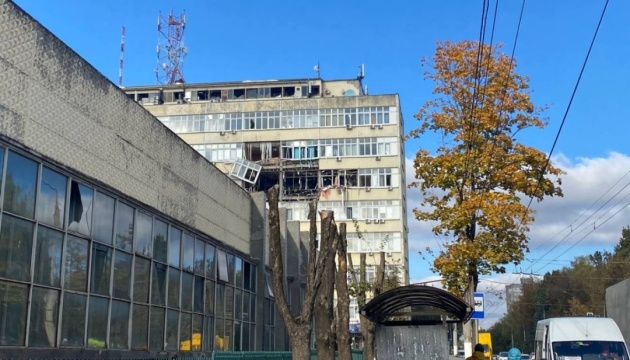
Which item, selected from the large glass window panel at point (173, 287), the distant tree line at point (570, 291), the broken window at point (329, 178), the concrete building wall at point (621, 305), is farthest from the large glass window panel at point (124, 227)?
the distant tree line at point (570, 291)

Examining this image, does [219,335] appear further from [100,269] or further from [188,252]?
[100,269]

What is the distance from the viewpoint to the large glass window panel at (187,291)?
22984mm

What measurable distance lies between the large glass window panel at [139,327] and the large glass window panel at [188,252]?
3.41 metres

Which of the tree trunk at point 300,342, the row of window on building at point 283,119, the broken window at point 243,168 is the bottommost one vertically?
the tree trunk at point 300,342

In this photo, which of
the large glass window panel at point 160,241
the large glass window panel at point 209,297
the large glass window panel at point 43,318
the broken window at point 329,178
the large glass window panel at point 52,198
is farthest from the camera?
the broken window at point 329,178

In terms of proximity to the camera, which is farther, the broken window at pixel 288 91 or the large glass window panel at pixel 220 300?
the broken window at pixel 288 91

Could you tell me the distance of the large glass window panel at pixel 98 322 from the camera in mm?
16438

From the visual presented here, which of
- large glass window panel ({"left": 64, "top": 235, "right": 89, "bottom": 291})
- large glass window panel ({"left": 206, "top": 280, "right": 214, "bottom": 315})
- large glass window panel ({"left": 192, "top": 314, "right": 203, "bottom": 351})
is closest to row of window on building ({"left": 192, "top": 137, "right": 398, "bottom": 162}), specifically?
large glass window panel ({"left": 206, "top": 280, "right": 214, "bottom": 315})

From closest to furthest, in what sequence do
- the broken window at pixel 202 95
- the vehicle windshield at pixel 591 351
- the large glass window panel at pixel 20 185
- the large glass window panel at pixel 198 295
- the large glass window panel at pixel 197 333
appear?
1. the large glass window panel at pixel 20 185
2. the vehicle windshield at pixel 591 351
3. the large glass window panel at pixel 197 333
4. the large glass window panel at pixel 198 295
5. the broken window at pixel 202 95

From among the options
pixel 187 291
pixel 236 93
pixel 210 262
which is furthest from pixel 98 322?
pixel 236 93

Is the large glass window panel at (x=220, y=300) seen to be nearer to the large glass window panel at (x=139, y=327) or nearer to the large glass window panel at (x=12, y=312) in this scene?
the large glass window panel at (x=139, y=327)

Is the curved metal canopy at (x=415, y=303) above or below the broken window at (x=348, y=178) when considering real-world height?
below

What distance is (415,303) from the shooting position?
19.5 metres

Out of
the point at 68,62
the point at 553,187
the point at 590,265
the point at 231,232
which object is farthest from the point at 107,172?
the point at 590,265
